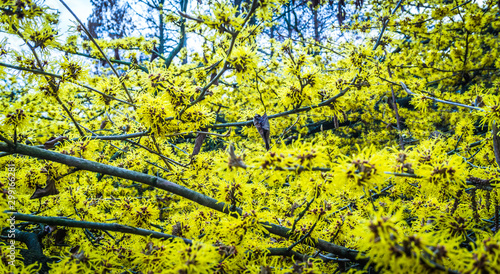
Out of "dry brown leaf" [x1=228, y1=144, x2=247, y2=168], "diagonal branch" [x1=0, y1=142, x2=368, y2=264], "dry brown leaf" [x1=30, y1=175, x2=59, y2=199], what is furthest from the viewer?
"dry brown leaf" [x1=30, y1=175, x2=59, y2=199]

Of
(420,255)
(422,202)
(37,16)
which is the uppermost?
(37,16)

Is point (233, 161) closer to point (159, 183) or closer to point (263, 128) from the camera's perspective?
point (263, 128)

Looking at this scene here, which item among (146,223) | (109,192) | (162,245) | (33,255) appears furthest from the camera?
(109,192)

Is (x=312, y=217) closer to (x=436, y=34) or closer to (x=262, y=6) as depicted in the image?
(x=262, y=6)

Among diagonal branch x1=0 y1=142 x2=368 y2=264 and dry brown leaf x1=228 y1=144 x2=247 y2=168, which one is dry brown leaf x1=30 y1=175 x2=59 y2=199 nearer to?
diagonal branch x1=0 y1=142 x2=368 y2=264

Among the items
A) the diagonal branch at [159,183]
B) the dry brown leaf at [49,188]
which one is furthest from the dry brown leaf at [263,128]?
the dry brown leaf at [49,188]

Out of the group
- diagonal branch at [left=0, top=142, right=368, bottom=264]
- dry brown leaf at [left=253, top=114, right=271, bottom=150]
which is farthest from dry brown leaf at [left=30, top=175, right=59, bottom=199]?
dry brown leaf at [left=253, top=114, right=271, bottom=150]

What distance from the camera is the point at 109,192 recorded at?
3.24 meters

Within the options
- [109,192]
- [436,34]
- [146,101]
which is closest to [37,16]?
[146,101]

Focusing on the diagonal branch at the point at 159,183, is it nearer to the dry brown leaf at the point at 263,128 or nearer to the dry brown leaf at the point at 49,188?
the dry brown leaf at the point at 49,188

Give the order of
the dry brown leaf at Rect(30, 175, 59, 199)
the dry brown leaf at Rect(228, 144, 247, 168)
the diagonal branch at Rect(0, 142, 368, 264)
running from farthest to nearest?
the dry brown leaf at Rect(30, 175, 59, 199) → the diagonal branch at Rect(0, 142, 368, 264) → the dry brown leaf at Rect(228, 144, 247, 168)

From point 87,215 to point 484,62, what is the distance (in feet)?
21.9

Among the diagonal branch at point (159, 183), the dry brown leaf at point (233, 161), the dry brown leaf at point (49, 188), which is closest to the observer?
the dry brown leaf at point (233, 161)

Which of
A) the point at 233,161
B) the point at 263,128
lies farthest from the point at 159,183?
the point at 233,161
